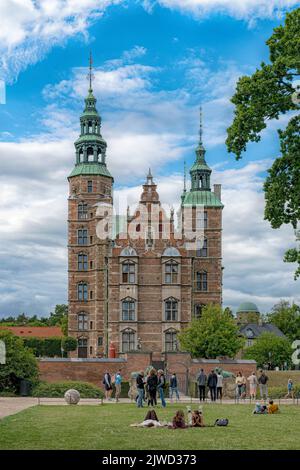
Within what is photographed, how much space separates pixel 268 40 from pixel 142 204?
46239mm

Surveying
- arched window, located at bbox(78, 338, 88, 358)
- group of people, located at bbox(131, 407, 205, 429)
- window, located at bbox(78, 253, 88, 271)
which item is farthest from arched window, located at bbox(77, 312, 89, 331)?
group of people, located at bbox(131, 407, 205, 429)

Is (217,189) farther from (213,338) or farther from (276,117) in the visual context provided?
(276,117)

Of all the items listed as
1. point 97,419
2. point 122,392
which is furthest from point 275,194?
point 122,392

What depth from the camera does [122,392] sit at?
43719 millimetres

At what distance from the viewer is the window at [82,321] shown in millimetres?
74438

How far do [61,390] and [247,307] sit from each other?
8290cm

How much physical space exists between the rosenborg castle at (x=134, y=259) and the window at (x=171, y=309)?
9 cm

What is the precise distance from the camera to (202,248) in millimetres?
74625

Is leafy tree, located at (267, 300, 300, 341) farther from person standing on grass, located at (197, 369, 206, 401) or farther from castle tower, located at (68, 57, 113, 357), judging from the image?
person standing on grass, located at (197, 369, 206, 401)

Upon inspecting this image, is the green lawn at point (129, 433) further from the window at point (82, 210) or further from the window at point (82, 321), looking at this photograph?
the window at point (82, 210)

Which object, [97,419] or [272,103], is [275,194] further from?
[97,419]

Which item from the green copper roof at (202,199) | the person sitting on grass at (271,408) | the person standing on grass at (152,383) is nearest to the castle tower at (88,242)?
the green copper roof at (202,199)

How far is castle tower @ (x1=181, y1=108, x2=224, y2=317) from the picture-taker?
73.6 m
